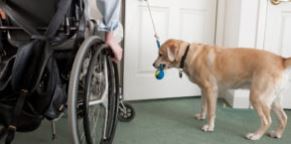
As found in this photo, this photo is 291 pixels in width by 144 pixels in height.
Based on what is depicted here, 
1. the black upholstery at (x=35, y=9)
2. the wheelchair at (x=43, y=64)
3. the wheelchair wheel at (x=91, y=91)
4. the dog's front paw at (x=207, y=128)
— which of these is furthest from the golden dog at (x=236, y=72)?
the black upholstery at (x=35, y=9)

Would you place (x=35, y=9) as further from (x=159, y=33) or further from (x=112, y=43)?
(x=159, y=33)

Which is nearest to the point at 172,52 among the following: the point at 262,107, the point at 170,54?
the point at 170,54

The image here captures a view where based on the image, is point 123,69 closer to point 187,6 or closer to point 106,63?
point 187,6

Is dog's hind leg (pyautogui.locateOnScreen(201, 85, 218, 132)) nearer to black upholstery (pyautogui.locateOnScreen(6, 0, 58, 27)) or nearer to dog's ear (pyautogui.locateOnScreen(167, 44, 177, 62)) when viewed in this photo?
dog's ear (pyautogui.locateOnScreen(167, 44, 177, 62))

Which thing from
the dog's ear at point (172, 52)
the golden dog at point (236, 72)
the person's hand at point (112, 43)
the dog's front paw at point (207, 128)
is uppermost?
the person's hand at point (112, 43)

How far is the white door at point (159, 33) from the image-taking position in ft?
8.13

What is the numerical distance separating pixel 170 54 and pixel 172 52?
0.06ft

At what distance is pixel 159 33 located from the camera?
8.44ft

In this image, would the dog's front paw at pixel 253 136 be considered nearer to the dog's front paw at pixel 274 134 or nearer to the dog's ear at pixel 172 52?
the dog's front paw at pixel 274 134

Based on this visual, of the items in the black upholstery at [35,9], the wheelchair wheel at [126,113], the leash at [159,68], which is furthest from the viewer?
the leash at [159,68]

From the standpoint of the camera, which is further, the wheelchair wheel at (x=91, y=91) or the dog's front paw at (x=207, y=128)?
the dog's front paw at (x=207, y=128)

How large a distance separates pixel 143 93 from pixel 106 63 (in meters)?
1.25

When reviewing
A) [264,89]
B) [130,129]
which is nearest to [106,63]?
[130,129]

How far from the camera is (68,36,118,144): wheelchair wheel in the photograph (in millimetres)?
1027
